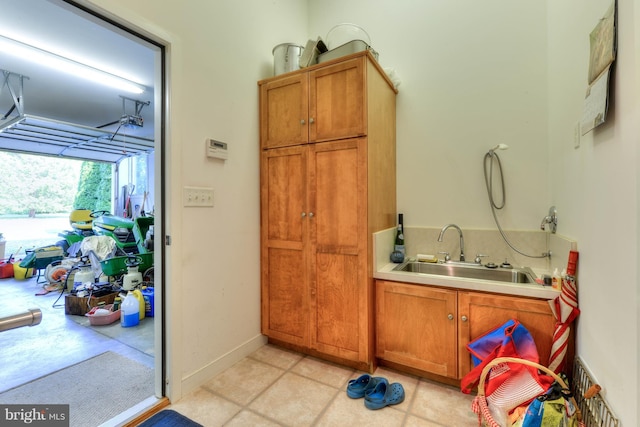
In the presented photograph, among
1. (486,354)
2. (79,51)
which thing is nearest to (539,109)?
(486,354)

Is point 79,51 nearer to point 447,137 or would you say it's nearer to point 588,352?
point 447,137

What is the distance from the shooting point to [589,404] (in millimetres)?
1203

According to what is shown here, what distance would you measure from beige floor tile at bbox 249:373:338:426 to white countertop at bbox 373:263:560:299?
824 mm

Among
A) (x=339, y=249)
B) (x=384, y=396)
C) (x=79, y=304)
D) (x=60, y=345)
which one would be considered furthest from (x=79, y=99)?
(x=384, y=396)

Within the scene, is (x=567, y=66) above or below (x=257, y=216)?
above

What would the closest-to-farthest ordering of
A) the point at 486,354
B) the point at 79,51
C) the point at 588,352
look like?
the point at 588,352, the point at 486,354, the point at 79,51

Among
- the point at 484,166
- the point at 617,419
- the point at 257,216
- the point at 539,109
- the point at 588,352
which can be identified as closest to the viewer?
the point at 617,419

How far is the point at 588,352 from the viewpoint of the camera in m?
1.29

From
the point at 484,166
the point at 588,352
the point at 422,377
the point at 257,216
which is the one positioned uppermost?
the point at 484,166

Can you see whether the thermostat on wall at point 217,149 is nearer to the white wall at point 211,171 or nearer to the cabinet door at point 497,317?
the white wall at point 211,171

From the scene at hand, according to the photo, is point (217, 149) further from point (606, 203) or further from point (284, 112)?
point (606, 203)

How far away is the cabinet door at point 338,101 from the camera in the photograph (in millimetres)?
1868

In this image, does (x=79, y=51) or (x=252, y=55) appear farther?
(x=79, y=51)

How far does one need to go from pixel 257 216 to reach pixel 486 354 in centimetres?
181
